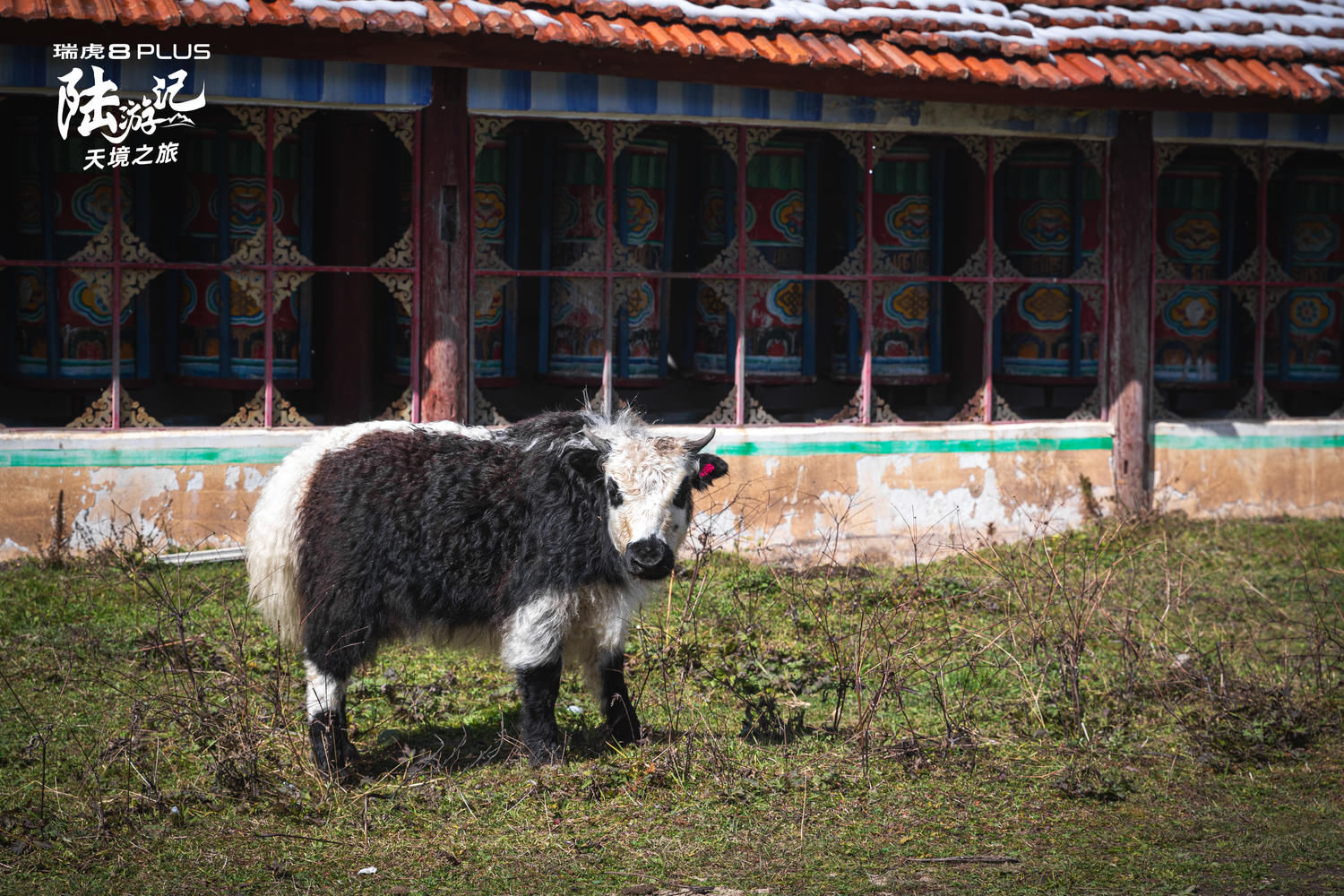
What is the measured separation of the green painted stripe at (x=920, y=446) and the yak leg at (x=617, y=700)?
3682 millimetres

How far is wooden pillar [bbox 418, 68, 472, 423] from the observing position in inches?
323

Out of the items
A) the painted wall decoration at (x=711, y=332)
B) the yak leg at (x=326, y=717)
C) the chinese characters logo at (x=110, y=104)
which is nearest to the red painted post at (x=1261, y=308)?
the painted wall decoration at (x=711, y=332)

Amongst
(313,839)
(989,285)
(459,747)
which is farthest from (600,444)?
(989,285)

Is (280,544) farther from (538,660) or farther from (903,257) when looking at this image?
(903,257)

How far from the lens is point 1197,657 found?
21.2ft

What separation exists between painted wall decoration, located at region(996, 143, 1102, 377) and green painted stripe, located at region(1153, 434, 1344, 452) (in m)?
0.85

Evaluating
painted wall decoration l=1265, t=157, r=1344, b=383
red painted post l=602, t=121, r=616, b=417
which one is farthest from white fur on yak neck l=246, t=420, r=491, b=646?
painted wall decoration l=1265, t=157, r=1344, b=383

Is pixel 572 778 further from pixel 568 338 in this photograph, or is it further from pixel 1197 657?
pixel 568 338

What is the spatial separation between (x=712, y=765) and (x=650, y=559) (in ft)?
2.91


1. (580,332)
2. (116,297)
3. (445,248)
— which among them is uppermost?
(445,248)

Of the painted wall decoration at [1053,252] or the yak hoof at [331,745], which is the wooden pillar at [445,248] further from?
the painted wall decoration at [1053,252]

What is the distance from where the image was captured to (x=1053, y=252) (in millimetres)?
10539

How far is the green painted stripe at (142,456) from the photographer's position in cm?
783

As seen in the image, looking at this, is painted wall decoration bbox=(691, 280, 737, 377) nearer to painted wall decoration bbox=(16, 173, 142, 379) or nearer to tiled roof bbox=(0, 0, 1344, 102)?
tiled roof bbox=(0, 0, 1344, 102)
